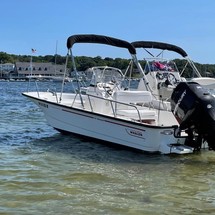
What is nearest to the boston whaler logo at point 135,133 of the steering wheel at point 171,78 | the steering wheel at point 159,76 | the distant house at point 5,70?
the steering wheel at point 171,78

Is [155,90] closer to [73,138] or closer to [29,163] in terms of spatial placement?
[73,138]

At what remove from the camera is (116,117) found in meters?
10.8

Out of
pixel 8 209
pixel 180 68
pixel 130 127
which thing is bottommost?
pixel 8 209

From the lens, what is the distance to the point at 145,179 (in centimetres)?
802

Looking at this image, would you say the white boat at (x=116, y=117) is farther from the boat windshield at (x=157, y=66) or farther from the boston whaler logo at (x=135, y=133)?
the boat windshield at (x=157, y=66)

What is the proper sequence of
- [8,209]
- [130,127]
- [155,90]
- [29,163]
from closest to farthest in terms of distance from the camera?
[8,209]
[29,163]
[130,127]
[155,90]

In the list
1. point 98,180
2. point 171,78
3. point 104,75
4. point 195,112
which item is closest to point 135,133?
point 195,112

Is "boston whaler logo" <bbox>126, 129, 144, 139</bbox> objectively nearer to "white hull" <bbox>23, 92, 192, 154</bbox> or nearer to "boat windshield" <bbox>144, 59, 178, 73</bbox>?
"white hull" <bbox>23, 92, 192, 154</bbox>

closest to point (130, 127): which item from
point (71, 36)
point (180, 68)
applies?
point (71, 36)

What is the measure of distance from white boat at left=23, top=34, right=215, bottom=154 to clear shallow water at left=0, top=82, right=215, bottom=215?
1.12 ft

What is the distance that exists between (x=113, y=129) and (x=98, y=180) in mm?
3121

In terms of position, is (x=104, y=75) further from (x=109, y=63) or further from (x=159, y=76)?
(x=109, y=63)

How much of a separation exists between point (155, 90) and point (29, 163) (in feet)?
21.9

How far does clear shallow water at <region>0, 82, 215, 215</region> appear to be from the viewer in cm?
637
